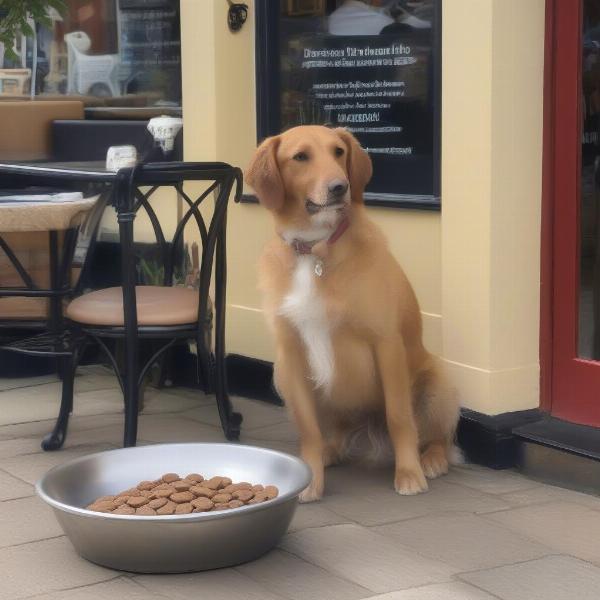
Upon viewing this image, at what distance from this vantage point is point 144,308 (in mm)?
5508

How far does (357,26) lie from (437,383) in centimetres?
198

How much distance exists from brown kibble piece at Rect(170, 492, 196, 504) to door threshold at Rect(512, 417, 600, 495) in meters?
1.62

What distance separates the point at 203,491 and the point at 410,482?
3.51 ft

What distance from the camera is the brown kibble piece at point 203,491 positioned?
4258mm

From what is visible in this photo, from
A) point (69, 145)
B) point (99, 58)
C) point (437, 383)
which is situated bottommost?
point (437, 383)

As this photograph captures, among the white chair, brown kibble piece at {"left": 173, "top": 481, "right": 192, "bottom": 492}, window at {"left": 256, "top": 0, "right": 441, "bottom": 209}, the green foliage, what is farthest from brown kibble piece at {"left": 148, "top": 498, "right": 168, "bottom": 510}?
the white chair

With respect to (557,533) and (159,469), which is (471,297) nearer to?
(557,533)

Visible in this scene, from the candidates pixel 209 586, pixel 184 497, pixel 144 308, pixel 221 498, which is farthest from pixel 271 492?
pixel 144 308

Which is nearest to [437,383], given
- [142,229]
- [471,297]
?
[471,297]

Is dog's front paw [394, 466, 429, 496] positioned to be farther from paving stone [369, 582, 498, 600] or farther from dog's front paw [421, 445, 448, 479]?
paving stone [369, 582, 498, 600]

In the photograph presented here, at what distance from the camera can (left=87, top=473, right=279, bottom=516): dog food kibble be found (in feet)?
13.6

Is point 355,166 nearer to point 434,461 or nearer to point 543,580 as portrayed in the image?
point 434,461

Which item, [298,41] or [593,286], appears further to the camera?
[298,41]

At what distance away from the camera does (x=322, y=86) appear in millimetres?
6473
